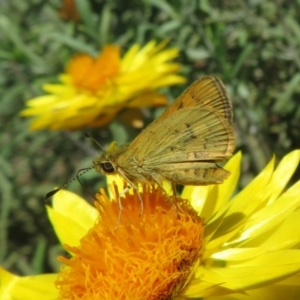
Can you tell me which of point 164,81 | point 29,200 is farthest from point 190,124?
point 29,200

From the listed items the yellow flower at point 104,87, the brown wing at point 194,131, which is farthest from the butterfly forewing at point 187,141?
the yellow flower at point 104,87

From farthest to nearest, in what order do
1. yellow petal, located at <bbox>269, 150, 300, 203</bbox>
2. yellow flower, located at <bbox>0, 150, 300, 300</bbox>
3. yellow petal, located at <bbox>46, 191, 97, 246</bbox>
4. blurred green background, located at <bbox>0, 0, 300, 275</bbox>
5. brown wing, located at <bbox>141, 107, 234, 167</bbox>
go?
blurred green background, located at <bbox>0, 0, 300, 275</bbox>
yellow petal, located at <bbox>46, 191, 97, 246</bbox>
yellow petal, located at <bbox>269, 150, 300, 203</bbox>
brown wing, located at <bbox>141, 107, 234, 167</bbox>
yellow flower, located at <bbox>0, 150, 300, 300</bbox>

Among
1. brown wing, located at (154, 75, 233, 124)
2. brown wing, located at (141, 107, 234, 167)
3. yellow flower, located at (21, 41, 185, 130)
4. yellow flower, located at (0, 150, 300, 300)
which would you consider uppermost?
yellow flower, located at (21, 41, 185, 130)

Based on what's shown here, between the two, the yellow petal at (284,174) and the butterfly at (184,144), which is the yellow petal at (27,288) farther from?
the yellow petal at (284,174)

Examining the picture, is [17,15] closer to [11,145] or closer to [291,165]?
[11,145]

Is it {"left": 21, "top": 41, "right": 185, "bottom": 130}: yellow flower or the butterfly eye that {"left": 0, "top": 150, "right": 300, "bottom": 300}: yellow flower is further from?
{"left": 21, "top": 41, "right": 185, "bottom": 130}: yellow flower

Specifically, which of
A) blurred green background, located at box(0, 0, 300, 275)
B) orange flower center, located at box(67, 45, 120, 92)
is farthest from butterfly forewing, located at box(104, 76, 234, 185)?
orange flower center, located at box(67, 45, 120, 92)

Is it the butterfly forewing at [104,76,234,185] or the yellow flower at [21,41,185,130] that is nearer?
the butterfly forewing at [104,76,234,185]
